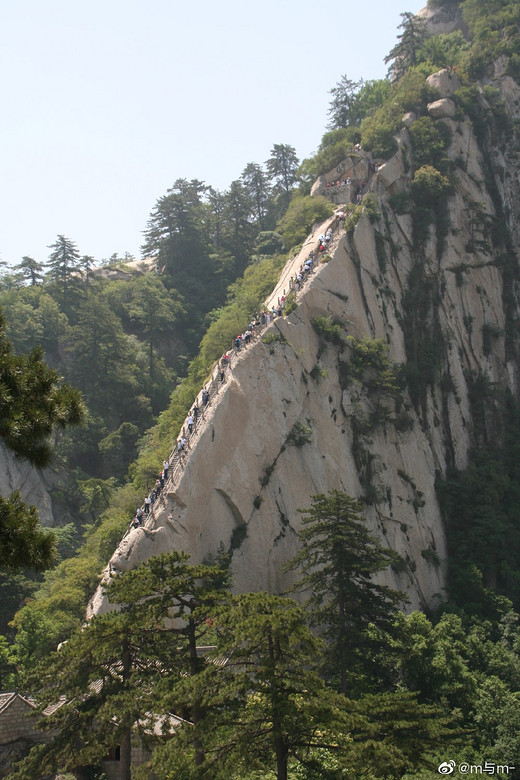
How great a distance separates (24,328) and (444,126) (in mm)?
33167

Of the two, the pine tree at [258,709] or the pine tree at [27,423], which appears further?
the pine tree at [258,709]

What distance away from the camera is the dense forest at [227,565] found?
15305mm

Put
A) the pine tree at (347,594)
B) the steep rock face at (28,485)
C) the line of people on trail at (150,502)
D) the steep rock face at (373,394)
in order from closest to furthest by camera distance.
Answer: the pine tree at (347,594) < the line of people on trail at (150,502) < the steep rock face at (373,394) < the steep rock face at (28,485)

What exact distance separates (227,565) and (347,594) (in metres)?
6.26

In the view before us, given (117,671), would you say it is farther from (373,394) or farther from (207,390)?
(373,394)

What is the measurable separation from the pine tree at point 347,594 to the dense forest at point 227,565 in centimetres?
8

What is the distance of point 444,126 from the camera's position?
165 feet

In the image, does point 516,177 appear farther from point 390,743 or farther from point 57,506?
point 390,743

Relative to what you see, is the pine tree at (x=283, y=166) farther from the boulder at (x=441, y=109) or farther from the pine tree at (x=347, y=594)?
→ the pine tree at (x=347, y=594)

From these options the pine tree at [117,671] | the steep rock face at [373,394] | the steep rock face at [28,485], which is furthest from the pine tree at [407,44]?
the pine tree at [117,671]

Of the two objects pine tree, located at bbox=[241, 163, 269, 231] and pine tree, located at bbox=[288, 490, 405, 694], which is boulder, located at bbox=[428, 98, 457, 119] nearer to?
pine tree, located at bbox=[241, 163, 269, 231]

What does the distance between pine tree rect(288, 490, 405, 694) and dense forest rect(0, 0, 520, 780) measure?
81 mm

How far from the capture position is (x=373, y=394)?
38438 millimetres

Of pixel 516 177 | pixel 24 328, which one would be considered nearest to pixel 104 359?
pixel 24 328
